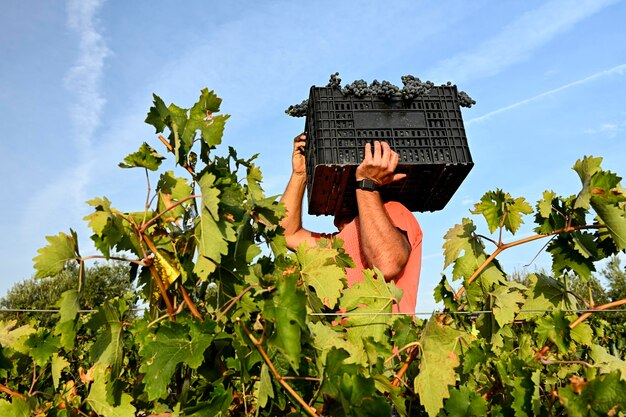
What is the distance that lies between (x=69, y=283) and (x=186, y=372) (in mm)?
24341

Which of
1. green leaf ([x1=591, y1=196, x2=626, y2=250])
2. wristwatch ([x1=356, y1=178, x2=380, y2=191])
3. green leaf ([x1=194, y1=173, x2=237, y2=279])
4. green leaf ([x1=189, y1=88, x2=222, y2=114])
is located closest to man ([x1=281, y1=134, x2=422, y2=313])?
wristwatch ([x1=356, y1=178, x2=380, y2=191])

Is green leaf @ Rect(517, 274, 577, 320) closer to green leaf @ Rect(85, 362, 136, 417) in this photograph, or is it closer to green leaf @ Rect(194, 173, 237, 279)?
green leaf @ Rect(194, 173, 237, 279)

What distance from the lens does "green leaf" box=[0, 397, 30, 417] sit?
1.76 meters

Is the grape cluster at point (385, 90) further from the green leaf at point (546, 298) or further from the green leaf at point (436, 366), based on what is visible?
the green leaf at point (436, 366)

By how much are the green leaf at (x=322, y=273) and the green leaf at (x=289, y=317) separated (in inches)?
24.0

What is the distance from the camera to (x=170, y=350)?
1.37 metres

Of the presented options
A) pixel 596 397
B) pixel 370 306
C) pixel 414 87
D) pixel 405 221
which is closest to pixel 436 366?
pixel 370 306

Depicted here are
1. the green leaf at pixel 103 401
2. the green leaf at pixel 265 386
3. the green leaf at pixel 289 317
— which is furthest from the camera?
the green leaf at pixel 103 401

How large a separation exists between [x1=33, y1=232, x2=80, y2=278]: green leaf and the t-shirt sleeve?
7.67 ft

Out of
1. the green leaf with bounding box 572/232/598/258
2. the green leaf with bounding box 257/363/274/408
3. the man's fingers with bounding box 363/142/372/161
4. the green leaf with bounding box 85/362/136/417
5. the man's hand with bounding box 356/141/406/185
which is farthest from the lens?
the man's fingers with bounding box 363/142/372/161

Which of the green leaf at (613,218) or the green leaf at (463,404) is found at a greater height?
the green leaf at (613,218)

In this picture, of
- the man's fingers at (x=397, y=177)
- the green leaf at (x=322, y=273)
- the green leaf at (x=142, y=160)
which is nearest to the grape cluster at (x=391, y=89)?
the man's fingers at (x=397, y=177)

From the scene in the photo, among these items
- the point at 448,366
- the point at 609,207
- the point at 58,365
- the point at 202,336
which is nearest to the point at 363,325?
the point at 448,366

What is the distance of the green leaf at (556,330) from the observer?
1747mm
